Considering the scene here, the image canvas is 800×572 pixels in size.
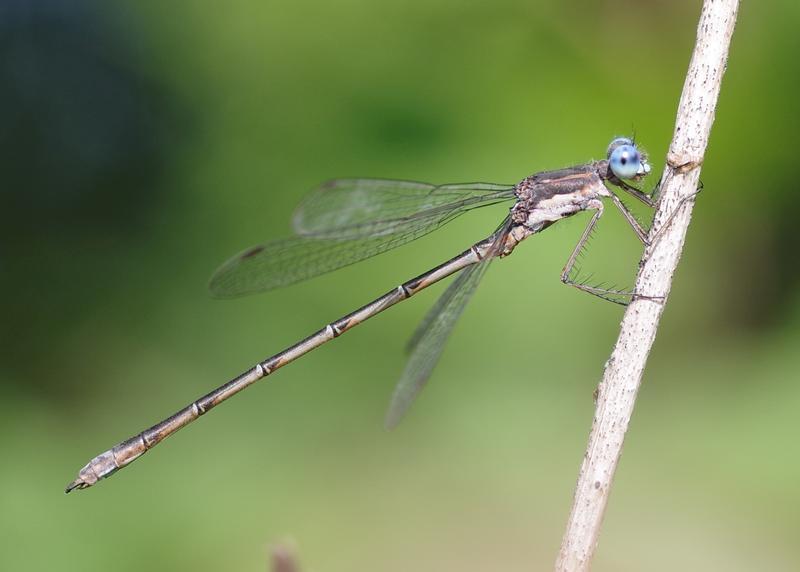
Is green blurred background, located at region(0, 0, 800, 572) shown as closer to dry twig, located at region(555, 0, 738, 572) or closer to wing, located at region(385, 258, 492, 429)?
wing, located at region(385, 258, 492, 429)

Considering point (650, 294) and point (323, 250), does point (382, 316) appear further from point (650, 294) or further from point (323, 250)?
point (650, 294)

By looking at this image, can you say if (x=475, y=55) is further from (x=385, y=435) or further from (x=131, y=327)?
(x=131, y=327)

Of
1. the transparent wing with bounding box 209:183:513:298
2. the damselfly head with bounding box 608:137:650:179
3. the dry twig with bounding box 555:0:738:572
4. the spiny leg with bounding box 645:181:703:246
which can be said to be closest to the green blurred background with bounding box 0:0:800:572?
the transparent wing with bounding box 209:183:513:298

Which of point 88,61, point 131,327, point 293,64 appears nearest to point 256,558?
point 131,327

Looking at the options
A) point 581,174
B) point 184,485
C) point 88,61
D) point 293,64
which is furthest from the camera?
point 88,61

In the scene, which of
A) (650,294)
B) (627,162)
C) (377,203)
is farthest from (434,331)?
(650,294)

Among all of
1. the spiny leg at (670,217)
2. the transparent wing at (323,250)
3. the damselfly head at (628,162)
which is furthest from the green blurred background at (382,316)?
the spiny leg at (670,217)
